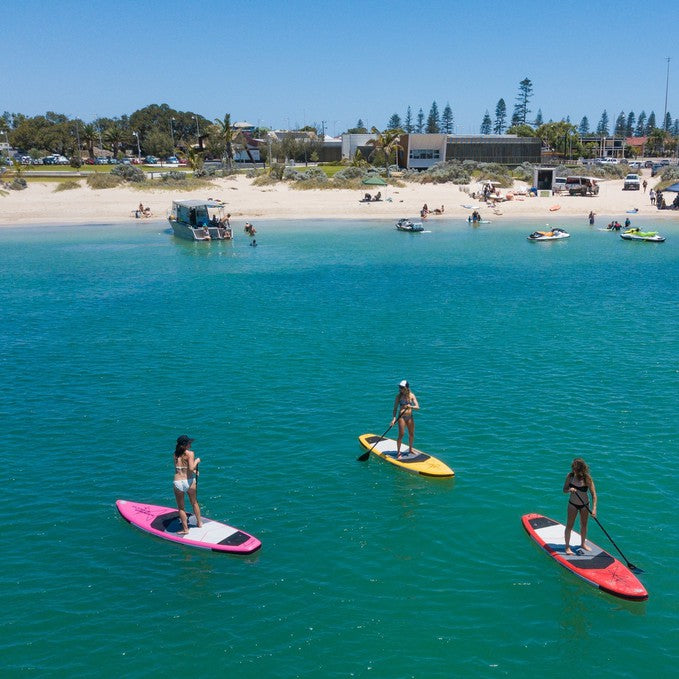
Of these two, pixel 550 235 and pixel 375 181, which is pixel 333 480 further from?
pixel 375 181

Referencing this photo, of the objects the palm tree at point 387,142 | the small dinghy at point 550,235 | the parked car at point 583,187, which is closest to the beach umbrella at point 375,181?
the palm tree at point 387,142

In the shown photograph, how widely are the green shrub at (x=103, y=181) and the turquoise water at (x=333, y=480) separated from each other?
5074 cm

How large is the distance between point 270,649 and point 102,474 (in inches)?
324

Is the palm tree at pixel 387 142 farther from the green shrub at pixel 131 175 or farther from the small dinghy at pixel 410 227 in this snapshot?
the small dinghy at pixel 410 227

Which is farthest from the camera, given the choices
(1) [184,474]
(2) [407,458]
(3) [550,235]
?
(3) [550,235]

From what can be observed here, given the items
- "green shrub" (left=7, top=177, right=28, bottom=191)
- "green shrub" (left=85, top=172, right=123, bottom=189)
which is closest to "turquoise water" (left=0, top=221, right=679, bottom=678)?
"green shrub" (left=85, top=172, right=123, bottom=189)

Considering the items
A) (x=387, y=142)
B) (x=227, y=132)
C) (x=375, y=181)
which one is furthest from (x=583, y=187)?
(x=227, y=132)

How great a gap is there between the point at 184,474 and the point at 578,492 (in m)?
7.96

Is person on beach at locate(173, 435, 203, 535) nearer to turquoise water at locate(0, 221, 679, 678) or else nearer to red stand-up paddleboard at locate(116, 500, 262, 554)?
red stand-up paddleboard at locate(116, 500, 262, 554)

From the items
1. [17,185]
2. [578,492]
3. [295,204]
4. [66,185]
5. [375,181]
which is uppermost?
[375,181]

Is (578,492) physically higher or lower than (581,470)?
lower

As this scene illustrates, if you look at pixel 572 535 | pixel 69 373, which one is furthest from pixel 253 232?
pixel 572 535

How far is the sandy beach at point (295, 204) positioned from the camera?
7700 cm

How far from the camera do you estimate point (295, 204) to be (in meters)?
83.1
